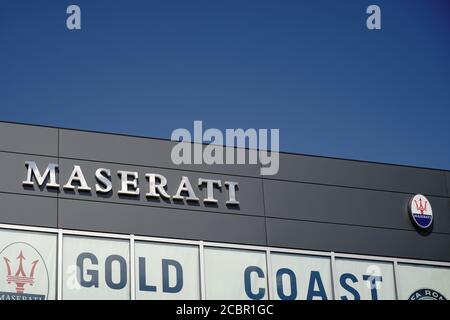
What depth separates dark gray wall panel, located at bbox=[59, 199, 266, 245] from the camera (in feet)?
73.1

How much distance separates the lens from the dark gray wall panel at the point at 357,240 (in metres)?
24.3

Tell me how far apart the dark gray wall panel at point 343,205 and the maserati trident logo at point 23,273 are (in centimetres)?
590

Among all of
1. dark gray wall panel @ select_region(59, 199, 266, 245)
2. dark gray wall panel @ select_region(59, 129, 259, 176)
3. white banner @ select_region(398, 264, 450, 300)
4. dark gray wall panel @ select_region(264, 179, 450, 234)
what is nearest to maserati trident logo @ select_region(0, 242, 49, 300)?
dark gray wall panel @ select_region(59, 199, 266, 245)

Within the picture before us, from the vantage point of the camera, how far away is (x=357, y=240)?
82.6 feet

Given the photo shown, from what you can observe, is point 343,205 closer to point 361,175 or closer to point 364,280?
point 361,175

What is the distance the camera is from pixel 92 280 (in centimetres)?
2195

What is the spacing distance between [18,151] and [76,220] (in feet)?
6.65

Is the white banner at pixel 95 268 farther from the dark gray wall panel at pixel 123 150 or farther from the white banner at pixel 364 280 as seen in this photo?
the white banner at pixel 364 280

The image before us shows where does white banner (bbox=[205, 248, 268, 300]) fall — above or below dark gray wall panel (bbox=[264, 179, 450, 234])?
below

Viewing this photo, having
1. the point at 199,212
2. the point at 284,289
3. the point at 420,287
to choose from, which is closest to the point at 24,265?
the point at 199,212

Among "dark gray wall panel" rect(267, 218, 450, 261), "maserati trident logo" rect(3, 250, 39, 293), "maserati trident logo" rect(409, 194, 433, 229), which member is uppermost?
"maserati trident logo" rect(409, 194, 433, 229)

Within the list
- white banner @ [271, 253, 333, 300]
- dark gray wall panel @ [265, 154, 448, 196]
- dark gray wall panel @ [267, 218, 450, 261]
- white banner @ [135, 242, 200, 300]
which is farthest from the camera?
dark gray wall panel @ [265, 154, 448, 196]

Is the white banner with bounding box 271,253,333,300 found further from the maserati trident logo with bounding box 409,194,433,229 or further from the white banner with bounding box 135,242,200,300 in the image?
the maserati trident logo with bounding box 409,194,433,229

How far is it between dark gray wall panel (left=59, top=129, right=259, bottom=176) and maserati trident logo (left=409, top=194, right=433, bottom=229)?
15.6 ft
